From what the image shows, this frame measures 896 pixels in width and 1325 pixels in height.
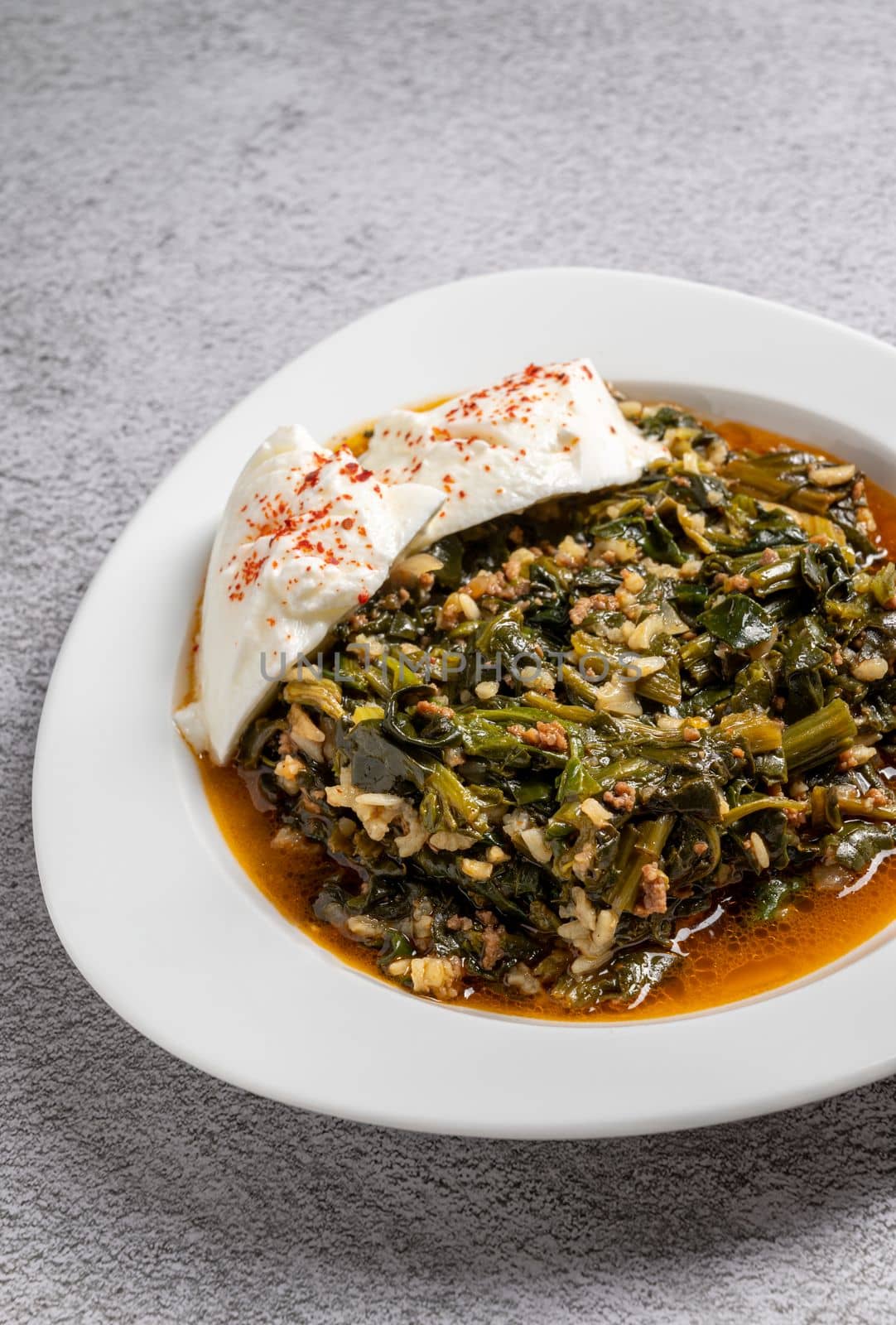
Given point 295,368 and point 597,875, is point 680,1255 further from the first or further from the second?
point 295,368

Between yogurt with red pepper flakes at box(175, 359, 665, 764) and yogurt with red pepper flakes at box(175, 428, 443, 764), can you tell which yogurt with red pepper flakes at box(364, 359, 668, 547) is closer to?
yogurt with red pepper flakes at box(175, 359, 665, 764)

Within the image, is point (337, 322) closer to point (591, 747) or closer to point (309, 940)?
point (591, 747)

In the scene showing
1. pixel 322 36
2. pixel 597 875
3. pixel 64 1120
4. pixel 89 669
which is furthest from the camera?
pixel 322 36

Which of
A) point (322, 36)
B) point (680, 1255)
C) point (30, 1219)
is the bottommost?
point (30, 1219)

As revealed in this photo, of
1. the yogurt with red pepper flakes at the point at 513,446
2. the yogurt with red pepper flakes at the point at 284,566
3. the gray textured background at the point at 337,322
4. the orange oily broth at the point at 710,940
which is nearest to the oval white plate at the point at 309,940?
the orange oily broth at the point at 710,940

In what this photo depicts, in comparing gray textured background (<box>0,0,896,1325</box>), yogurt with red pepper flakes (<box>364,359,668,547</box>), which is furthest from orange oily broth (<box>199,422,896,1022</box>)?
yogurt with red pepper flakes (<box>364,359,668,547</box>)

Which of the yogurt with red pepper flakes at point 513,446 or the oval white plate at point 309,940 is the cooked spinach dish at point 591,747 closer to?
the yogurt with red pepper flakes at point 513,446

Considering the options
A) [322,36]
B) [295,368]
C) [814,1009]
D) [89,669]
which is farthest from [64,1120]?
[322,36]
